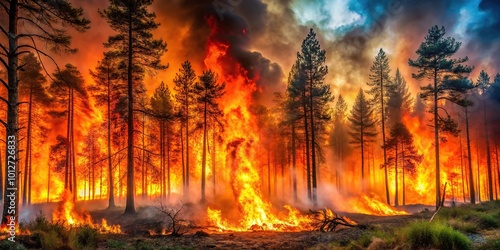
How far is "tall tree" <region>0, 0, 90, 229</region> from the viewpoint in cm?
1010

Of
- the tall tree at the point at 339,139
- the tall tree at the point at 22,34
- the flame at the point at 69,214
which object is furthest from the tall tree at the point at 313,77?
the tall tree at the point at 339,139

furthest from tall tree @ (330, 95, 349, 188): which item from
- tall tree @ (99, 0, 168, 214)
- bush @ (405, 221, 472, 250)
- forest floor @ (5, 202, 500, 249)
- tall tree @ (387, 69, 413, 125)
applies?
bush @ (405, 221, 472, 250)

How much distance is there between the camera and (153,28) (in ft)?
71.8

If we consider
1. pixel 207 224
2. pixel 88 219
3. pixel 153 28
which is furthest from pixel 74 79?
pixel 207 224

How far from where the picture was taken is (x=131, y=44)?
2156 cm

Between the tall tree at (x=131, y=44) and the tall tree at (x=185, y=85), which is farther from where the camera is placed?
the tall tree at (x=185, y=85)

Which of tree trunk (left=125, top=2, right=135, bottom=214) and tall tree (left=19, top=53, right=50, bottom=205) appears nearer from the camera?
tree trunk (left=125, top=2, right=135, bottom=214)

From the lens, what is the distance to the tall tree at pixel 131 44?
68.1 feet

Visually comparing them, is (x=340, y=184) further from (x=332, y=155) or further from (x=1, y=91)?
(x=1, y=91)

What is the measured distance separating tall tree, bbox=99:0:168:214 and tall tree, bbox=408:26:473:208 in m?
23.3

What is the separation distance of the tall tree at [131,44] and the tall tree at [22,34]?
8946 millimetres

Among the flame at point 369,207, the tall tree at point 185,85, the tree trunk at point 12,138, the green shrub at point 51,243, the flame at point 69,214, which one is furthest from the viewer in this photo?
the flame at point 369,207

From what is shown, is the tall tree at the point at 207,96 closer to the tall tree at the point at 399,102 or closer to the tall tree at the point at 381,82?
the tall tree at the point at 381,82

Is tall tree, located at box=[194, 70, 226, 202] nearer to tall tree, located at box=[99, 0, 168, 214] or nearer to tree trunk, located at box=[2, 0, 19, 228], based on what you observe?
tall tree, located at box=[99, 0, 168, 214]
